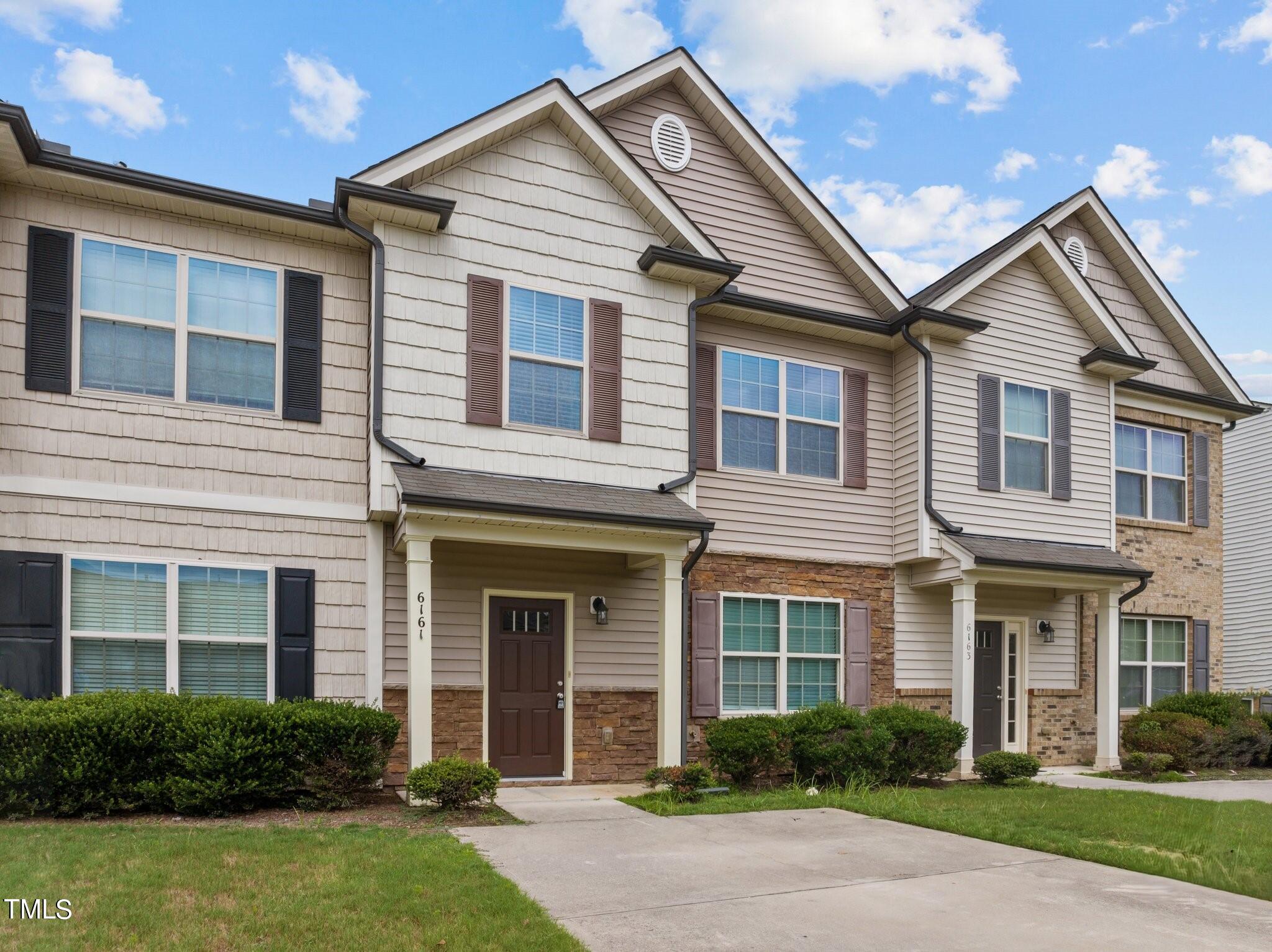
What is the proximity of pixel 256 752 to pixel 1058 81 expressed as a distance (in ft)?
40.8

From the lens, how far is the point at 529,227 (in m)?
11.6

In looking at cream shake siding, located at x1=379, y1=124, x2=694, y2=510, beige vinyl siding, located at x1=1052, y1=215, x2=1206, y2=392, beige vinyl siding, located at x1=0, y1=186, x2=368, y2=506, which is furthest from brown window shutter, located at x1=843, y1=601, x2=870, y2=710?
beige vinyl siding, located at x1=1052, y1=215, x2=1206, y2=392

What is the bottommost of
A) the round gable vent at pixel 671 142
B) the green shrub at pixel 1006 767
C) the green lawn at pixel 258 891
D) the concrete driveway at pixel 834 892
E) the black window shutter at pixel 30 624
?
the green shrub at pixel 1006 767

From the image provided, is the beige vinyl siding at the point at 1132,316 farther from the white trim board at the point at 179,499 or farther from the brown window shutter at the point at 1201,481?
the white trim board at the point at 179,499

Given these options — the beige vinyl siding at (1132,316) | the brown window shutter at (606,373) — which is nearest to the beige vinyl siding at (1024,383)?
the beige vinyl siding at (1132,316)

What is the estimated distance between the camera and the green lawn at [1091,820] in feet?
25.4

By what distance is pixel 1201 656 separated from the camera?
1720cm

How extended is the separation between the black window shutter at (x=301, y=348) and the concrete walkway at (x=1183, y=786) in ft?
32.7

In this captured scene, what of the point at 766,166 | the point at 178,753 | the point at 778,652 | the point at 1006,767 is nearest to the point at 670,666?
the point at 778,652

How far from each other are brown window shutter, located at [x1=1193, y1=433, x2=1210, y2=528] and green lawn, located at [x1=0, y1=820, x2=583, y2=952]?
1468cm

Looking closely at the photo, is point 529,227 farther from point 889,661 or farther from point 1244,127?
point 1244,127

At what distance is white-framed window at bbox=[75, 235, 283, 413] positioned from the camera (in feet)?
32.4

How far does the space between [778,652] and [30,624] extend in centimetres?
846

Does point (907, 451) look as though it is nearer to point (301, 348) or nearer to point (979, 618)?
point (979, 618)
